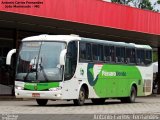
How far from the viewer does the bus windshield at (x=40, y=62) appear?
24.7 meters

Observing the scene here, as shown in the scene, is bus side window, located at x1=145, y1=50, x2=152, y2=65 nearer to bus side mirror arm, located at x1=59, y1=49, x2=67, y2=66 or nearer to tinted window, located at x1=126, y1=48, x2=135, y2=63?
tinted window, located at x1=126, y1=48, x2=135, y2=63

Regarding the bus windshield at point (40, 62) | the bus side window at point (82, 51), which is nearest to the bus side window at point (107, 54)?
the bus side window at point (82, 51)

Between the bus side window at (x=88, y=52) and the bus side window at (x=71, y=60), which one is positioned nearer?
the bus side window at (x=71, y=60)

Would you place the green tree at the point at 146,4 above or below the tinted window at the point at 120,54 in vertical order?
above

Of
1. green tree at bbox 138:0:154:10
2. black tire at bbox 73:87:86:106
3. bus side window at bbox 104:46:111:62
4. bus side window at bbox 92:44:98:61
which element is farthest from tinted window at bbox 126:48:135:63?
green tree at bbox 138:0:154:10

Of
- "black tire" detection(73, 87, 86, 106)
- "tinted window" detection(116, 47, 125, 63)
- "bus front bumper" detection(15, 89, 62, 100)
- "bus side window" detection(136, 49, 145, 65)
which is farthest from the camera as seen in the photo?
"bus side window" detection(136, 49, 145, 65)

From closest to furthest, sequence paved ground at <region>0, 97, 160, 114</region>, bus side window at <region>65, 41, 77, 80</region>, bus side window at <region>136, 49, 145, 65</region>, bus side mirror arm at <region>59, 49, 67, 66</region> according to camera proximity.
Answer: paved ground at <region>0, 97, 160, 114</region>
bus side mirror arm at <region>59, 49, 67, 66</region>
bus side window at <region>65, 41, 77, 80</region>
bus side window at <region>136, 49, 145, 65</region>

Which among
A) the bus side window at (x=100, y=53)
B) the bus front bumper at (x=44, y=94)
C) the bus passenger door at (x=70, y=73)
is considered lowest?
the bus front bumper at (x=44, y=94)

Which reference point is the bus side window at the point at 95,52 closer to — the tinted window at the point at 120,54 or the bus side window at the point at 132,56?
the tinted window at the point at 120,54

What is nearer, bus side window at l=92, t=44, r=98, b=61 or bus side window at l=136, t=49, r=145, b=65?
bus side window at l=92, t=44, r=98, b=61

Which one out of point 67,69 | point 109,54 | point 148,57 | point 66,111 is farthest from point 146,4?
point 66,111

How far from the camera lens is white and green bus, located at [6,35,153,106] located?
80.9ft

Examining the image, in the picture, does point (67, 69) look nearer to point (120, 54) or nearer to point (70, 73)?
point (70, 73)

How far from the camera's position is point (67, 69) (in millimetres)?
25125
